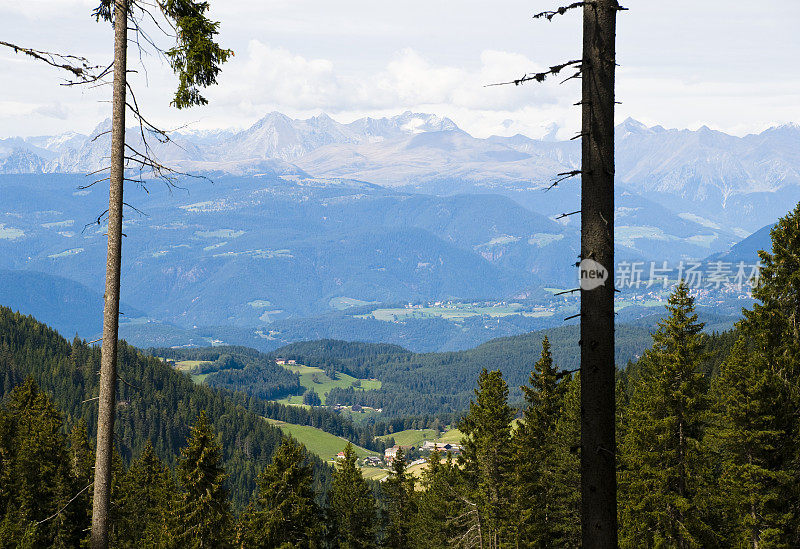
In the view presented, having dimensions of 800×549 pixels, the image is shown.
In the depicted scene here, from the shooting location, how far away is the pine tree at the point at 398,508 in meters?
47.8

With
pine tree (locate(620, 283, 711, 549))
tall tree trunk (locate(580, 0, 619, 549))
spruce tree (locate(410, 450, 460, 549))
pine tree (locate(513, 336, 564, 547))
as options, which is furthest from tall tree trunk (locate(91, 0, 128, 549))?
spruce tree (locate(410, 450, 460, 549))

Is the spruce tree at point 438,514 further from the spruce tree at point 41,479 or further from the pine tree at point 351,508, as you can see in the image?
the spruce tree at point 41,479

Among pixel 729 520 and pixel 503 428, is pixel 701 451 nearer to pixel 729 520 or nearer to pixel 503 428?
pixel 729 520

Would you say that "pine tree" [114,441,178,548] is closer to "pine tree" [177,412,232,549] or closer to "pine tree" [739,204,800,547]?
"pine tree" [177,412,232,549]

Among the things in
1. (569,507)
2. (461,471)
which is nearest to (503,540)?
(569,507)

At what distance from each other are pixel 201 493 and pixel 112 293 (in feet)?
76.5

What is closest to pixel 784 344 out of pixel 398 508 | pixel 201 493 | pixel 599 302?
pixel 599 302

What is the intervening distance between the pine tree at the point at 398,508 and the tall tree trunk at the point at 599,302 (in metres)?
40.3

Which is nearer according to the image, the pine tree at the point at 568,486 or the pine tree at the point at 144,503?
the pine tree at the point at 568,486

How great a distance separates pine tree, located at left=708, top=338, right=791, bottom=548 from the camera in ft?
73.9

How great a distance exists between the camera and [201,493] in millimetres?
33031

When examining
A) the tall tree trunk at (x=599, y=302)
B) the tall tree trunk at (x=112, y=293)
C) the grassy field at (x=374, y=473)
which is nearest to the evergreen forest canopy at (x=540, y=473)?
the tall tree trunk at (x=599, y=302)

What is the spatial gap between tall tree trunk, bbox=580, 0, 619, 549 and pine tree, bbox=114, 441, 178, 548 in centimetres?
3738

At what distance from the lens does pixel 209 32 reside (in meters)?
12.5
